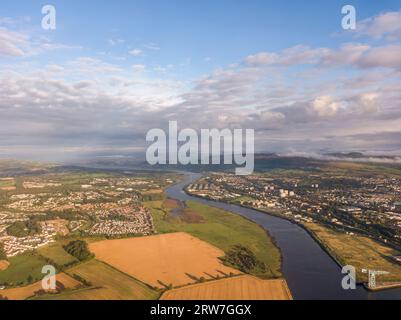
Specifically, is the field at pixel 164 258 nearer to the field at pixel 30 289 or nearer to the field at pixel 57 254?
the field at pixel 57 254

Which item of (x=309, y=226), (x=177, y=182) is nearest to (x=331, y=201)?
(x=309, y=226)

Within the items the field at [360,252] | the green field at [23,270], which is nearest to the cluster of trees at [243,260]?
the field at [360,252]

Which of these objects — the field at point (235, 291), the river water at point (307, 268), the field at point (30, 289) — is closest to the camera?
the field at point (235, 291)

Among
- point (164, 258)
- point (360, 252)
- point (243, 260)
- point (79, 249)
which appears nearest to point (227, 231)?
point (243, 260)

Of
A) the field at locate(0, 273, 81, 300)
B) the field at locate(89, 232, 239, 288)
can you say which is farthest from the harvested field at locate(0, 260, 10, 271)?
the field at locate(89, 232, 239, 288)

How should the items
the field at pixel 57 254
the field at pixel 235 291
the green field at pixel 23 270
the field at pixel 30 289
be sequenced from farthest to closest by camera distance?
the field at pixel 57 254 < the green field at pixel 23 270 < the field at pixel 30 289 < the field at pixel 235 291

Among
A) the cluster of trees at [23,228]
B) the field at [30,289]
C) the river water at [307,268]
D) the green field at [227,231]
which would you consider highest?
the cluster of trees at [23,228]

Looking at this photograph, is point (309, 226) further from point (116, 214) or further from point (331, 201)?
point (116, 214)

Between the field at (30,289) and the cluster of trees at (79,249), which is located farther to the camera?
the cluster of trees at (79,249)

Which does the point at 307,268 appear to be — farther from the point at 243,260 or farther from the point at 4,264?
the point at 4,264
